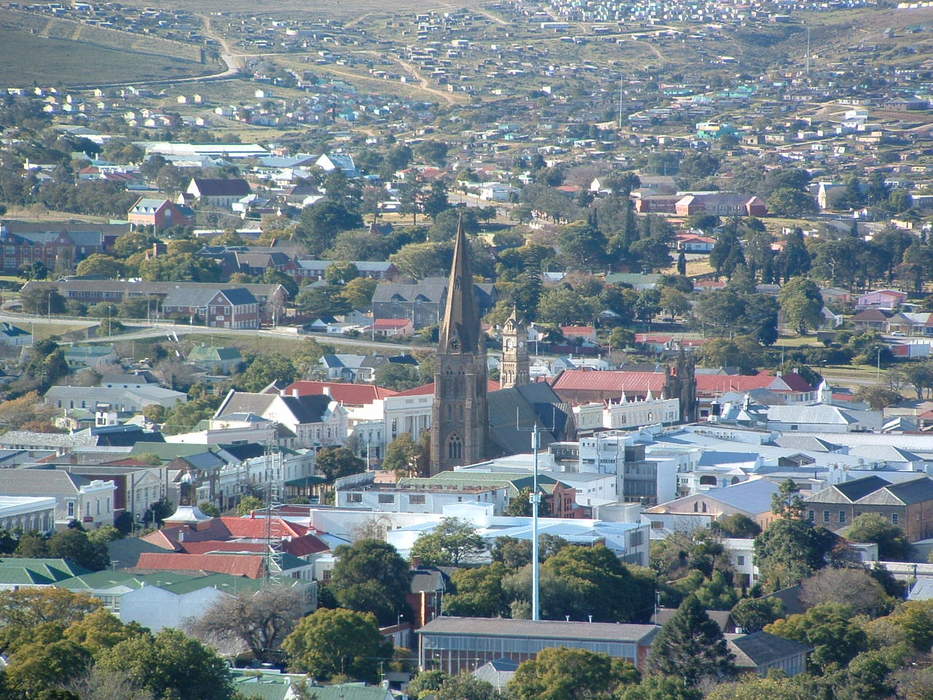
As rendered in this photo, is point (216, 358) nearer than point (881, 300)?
Yes

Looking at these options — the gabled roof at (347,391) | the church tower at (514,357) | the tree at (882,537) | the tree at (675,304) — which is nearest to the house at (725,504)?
the tree at (882,537)

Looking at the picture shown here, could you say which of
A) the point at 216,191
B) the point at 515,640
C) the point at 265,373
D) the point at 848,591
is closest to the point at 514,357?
the point at 265,373

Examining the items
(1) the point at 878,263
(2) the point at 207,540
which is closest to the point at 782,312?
(1) the point at 878,263

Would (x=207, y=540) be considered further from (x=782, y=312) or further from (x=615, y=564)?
(x=782, y=312)

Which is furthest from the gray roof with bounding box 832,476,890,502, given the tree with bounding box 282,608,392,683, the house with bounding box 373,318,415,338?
the house with bounding box 373,318,415,338

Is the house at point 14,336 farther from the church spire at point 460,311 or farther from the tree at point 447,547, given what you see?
the tree at point 447,547

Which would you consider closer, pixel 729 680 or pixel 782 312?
pixel 729 680

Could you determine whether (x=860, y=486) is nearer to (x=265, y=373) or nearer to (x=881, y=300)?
(x=265, y=373)
